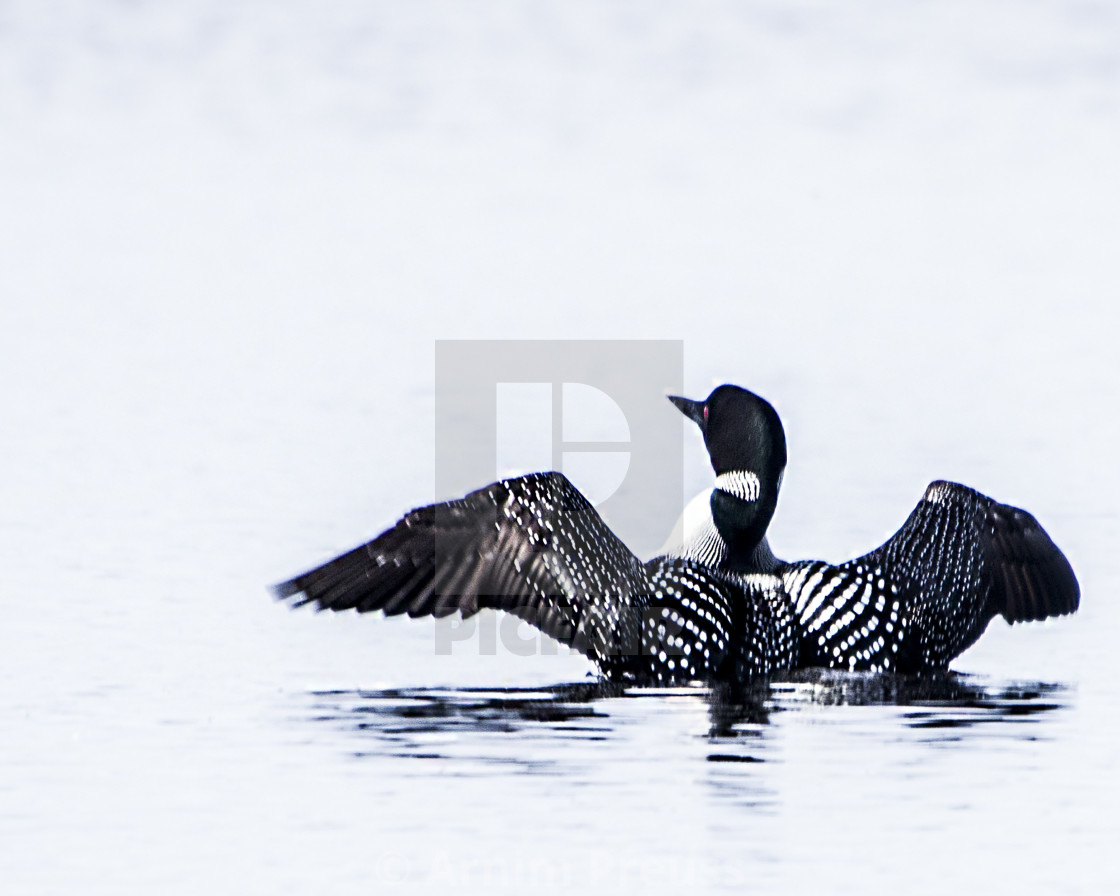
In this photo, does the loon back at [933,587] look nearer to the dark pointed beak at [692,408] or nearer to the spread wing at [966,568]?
the spread wing at [966,568]

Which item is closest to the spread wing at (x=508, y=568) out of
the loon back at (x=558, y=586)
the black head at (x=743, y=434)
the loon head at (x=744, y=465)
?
the loon back at (x=558, y=586)

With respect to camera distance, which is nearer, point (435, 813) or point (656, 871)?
point (656, 871)

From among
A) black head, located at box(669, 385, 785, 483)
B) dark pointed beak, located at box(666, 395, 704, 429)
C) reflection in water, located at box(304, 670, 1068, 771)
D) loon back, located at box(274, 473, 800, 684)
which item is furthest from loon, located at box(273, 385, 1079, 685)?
dark pointed beak, located at box(666, 395, 704, 429)

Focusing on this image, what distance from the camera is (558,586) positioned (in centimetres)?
523

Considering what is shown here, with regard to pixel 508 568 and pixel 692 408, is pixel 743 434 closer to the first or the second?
pixel 692 408

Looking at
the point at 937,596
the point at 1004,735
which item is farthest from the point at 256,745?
Result: the point at 937,596

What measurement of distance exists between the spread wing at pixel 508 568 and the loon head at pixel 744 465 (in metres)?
0.53

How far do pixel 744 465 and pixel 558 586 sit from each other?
2.83 ft

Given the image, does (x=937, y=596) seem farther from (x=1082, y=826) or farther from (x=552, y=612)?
(x=1082, y=826)

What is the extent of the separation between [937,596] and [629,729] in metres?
1.49

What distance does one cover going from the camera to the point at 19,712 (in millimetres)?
4602

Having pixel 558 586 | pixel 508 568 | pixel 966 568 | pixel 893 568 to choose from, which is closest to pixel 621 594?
pixel 558 586

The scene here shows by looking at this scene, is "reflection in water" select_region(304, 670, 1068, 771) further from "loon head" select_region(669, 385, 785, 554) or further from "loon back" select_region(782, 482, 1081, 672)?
"loon head" select_region(669, 385, 785, 554)

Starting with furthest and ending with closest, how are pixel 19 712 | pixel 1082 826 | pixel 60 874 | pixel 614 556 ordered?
pixel 614 556
pixel 19 712
pixel 1082 826
pixel 60 874
